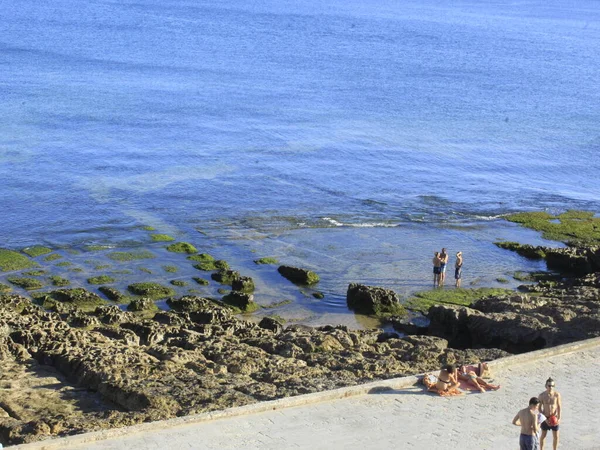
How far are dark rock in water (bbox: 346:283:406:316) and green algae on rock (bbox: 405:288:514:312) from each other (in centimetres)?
72

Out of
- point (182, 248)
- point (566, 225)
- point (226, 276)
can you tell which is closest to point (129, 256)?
point (182, 248)

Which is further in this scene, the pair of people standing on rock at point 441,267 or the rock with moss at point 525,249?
the rock with moss at point 525,249

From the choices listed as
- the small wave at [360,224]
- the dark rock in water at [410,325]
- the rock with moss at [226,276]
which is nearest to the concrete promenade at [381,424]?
the dark rock in water at [410,325]

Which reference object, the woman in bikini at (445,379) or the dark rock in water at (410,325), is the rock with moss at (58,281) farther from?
the woman in bikini at (445,379)

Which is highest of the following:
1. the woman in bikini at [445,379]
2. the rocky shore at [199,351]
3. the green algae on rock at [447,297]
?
the woman in bikini at [445,379]

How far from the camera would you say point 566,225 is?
40.0m

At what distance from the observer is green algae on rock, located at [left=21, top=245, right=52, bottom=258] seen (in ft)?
106

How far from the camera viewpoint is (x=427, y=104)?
230 ft

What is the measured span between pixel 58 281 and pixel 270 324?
318 inches

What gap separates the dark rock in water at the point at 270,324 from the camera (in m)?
25.0

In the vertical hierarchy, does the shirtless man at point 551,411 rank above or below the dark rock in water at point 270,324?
above

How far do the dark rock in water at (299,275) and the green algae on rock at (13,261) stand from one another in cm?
833

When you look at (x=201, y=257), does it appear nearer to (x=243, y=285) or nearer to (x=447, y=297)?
(x=243, y=285)

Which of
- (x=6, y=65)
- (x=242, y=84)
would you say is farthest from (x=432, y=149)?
(x=6, y=65)
